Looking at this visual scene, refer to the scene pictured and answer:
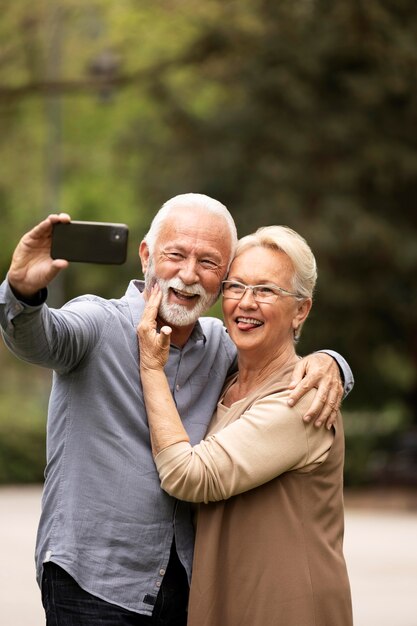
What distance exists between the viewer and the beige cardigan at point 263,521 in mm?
3533

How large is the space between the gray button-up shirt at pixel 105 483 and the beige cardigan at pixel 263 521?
11cm

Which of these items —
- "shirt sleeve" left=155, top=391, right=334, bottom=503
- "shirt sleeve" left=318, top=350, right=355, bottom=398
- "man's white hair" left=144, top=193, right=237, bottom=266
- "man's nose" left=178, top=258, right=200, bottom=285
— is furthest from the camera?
"shirt sleeve" left=318, top=350, right=355, bottom=398

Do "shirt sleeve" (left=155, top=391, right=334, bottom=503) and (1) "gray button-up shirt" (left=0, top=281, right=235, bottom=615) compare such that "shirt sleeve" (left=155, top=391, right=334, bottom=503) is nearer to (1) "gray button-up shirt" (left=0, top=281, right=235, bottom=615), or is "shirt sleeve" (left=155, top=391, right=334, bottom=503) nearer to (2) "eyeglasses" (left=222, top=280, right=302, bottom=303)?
(1) "gray button-up shirt" (left=0, top=281, right=235, bottom=615)

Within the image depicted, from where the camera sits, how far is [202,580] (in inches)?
141

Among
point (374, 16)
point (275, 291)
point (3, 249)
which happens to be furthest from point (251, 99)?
point (275, 291)

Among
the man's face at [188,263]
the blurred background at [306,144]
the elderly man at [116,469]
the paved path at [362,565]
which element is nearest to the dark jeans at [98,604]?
the elderly man at [116,469]

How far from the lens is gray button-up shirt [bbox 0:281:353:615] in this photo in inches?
141

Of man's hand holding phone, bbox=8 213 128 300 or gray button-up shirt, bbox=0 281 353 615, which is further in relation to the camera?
gray button-up shirt, bbox=0 281 353 615

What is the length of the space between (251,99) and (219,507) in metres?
18.3

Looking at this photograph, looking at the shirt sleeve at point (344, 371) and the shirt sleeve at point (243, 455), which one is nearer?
the shirt sleeve at point (243, 455)

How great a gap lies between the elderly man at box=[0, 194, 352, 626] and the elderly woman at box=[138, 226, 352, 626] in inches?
2.9

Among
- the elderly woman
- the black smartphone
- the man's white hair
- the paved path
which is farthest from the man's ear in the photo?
the paved path

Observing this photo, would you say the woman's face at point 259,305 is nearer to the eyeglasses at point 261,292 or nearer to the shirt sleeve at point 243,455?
the eyeglasses at point 261,292

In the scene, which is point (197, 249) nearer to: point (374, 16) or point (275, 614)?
point (275, 614)
